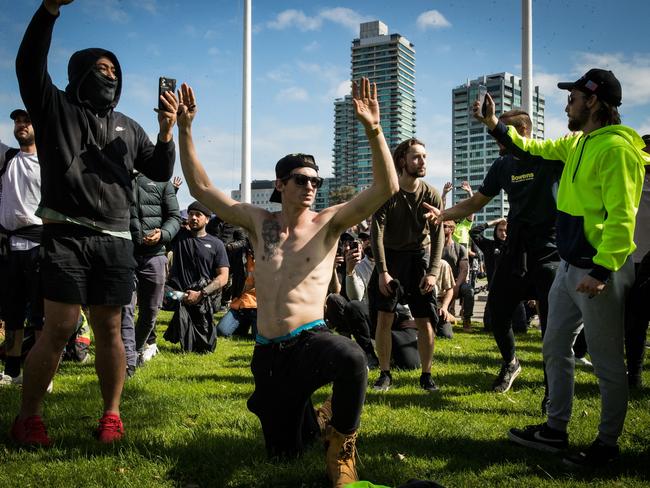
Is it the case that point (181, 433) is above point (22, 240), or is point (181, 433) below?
below

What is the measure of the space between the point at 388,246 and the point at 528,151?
6.32 ft

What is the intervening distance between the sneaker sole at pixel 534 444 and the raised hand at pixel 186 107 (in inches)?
121

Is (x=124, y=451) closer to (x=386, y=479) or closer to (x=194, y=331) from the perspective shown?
(x=386, y=479)

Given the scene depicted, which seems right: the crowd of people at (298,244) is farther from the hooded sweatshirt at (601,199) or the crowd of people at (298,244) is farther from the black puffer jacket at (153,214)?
the black puffer jacket at (153,214)

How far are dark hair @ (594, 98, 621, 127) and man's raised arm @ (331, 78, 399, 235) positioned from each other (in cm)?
149

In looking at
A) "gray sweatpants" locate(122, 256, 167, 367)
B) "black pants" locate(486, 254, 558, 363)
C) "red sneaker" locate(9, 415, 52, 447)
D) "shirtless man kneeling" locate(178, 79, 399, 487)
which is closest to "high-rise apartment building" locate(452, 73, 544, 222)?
"black pants" locate(486, 254, 558, 363)

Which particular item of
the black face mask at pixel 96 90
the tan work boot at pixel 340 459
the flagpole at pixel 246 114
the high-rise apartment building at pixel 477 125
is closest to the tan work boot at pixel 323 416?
the tan work boot at pixel 340 459

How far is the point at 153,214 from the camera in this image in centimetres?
652

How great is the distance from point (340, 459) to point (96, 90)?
286 centimetres

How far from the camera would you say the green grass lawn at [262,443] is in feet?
11.0

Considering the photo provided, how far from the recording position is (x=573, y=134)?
183 inches

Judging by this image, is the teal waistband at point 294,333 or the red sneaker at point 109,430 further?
the red sneaker at point 109,430

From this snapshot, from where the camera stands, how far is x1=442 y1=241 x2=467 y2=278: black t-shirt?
11.7 metres

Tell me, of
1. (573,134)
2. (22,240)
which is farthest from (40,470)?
(573,134)
